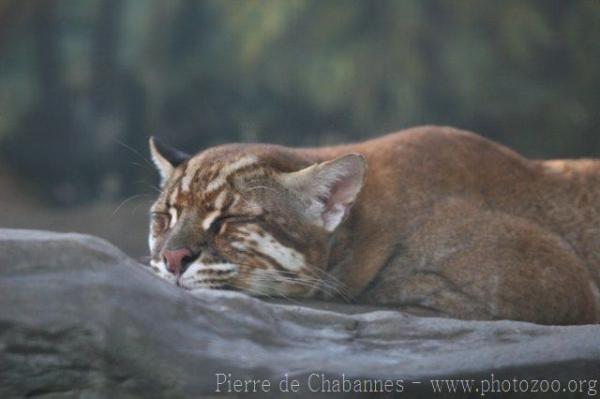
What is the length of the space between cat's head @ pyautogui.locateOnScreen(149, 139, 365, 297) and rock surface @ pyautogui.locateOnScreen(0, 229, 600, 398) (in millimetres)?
1252

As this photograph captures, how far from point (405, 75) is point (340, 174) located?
6.21 metres

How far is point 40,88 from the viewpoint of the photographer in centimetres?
1252

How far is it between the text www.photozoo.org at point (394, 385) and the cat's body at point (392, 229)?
1.65 metres

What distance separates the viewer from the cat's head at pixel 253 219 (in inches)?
250

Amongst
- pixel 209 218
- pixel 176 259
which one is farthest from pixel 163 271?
pixel 209 218

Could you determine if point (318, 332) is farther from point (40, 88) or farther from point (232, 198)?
point (40, 88)

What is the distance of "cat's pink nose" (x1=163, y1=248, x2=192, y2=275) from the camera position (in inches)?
244

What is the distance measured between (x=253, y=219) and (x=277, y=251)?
23 cm

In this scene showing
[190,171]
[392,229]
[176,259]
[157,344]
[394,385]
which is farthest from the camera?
[392,229]

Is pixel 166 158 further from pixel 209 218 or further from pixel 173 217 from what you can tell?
pixel 209 218

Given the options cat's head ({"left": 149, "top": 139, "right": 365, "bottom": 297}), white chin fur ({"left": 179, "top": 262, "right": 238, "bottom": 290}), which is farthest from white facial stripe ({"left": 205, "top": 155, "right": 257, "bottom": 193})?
white chin fur ({"left": 179, "top": 262, "right": 238, "bottom": 290})

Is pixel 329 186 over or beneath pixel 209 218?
over

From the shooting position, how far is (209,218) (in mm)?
6523

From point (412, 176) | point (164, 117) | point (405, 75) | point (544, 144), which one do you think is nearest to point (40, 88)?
point (164, 117)
